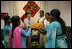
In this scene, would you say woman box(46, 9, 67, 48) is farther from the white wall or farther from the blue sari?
the white wall

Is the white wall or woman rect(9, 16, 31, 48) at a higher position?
the white wall

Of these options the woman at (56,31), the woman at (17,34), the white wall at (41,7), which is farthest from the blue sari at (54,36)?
the white wall at (41,7)

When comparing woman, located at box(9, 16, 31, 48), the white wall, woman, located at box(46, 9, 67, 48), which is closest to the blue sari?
woman, located at box(46, 9, 67, 48)

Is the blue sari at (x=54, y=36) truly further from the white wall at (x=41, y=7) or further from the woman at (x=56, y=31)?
the white wall at (x=41, y=7)

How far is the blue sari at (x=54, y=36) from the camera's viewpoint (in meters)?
2.65

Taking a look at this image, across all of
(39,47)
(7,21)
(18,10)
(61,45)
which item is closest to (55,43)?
(61,45)

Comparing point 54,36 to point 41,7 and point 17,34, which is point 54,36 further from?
point 41,7

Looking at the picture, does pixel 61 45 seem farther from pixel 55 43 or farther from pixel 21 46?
pixel 21 46

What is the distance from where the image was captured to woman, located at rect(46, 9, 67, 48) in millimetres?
2652

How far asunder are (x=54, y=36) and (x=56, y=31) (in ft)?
0.36

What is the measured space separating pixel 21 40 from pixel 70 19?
14.0 ft

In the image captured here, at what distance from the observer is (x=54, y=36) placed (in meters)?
2.66

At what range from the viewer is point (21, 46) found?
2.74 m

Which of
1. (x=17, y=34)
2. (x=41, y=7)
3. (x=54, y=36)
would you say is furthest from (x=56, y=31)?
(x=41, y=7)
